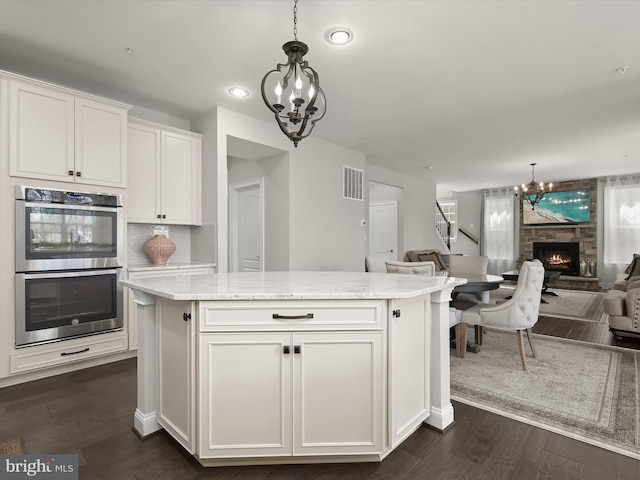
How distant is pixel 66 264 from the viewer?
295 centimetres

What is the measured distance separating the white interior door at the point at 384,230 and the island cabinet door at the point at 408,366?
568cm

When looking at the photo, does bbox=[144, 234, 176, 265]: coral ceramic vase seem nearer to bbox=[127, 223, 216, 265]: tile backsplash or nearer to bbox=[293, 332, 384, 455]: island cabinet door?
bbox=[127, 223, 216, 265]: tile backsplash

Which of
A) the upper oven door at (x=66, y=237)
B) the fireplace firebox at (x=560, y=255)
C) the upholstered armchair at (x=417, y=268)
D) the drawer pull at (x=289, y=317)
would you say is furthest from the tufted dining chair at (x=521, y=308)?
the fireplace firebox at (x=560, y=255)

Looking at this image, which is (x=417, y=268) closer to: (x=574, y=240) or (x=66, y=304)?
(x=66, y=304)

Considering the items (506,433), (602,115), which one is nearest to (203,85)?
(506,433)

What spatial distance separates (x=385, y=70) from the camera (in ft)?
10.1

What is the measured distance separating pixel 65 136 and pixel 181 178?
1.15m

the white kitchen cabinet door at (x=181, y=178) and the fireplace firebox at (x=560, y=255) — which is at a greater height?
the white kitchen cabinet door at (x=181, y=178)

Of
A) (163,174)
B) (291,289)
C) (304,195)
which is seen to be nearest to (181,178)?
(163,174)

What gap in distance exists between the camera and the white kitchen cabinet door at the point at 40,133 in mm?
2719

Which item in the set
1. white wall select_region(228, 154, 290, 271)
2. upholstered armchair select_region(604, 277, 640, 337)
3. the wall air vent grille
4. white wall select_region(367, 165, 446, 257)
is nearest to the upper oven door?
white wall select_region(228, 154, 290, 271)

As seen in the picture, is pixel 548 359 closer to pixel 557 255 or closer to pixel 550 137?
pixel 550 137

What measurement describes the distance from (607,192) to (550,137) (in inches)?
182

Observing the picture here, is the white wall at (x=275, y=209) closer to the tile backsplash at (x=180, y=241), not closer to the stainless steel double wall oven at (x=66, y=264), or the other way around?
the tile backsplash at (x=180, y=241)
